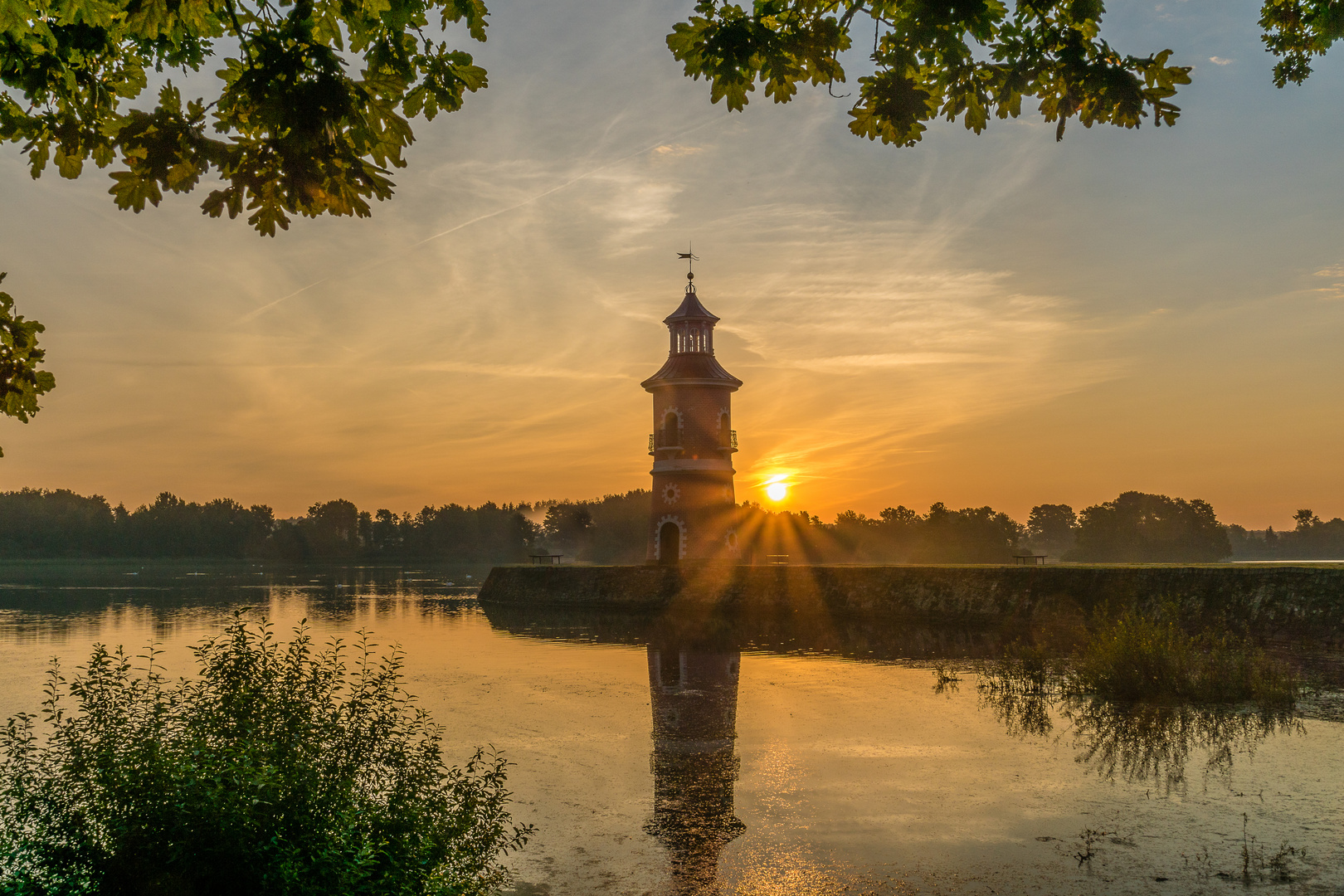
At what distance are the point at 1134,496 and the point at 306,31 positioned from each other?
8050 centimetres

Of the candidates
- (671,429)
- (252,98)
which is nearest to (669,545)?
(671,429)

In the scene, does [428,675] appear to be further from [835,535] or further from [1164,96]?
[835,535]

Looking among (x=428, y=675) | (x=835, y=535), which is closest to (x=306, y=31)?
(x=428, y=675)

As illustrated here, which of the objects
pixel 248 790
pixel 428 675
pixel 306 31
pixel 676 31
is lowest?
pixel 428 675

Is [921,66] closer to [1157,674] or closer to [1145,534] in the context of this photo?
[1157,674]

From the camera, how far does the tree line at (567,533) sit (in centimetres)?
6912

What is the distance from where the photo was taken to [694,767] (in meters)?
12.7

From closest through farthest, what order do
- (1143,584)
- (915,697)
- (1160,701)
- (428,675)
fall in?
1. (1160,701)
2. (915,697)
3. (428,675)
4. (1143,584)

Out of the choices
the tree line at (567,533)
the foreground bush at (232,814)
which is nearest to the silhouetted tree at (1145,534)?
the tree line at (567,533)

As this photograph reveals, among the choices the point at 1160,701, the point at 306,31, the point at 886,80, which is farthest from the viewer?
the point at 1160,701

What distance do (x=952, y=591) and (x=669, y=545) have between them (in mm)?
13770

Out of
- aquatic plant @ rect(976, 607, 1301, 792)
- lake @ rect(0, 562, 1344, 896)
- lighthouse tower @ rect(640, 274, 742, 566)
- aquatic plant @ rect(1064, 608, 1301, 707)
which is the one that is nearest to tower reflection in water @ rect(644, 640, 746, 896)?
lake @ rect(0, 562, 1344, 896)

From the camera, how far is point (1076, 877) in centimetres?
829

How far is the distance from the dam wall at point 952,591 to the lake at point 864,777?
502cm
